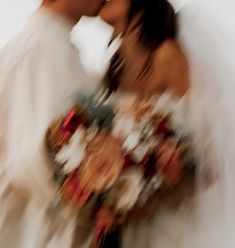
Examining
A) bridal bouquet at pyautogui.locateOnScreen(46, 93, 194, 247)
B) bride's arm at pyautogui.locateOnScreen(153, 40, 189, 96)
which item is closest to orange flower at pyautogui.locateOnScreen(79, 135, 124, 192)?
bridal bouquet at pyautogui.locateOnScreen(46, 93, 194, 247)

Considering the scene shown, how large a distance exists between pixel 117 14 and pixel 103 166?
0.21m

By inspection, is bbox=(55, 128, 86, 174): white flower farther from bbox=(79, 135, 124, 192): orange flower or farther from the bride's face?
the bride's face

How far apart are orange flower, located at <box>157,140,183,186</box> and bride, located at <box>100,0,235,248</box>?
0.02 metres

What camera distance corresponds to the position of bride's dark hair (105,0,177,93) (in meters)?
0.69

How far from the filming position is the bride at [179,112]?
632 mm

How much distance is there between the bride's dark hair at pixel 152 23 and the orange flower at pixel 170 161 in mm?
110

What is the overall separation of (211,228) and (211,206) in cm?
2

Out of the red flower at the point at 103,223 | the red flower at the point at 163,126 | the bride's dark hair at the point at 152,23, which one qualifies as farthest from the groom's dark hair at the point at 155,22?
the red flower at the point at 103,223

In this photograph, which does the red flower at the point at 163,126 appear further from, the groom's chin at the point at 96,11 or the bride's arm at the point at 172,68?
the groom's chin at the point at 96,11

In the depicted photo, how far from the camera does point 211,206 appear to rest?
63 centimetres

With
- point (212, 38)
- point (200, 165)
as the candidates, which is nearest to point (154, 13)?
point (212, 38)

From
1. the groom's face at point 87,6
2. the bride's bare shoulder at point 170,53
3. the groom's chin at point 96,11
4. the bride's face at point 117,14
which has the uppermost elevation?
the groom's face at point 87,6

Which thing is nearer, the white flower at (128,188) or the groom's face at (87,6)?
the white flower at (128,188)

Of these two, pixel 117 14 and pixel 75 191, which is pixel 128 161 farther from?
pixel 117 14
